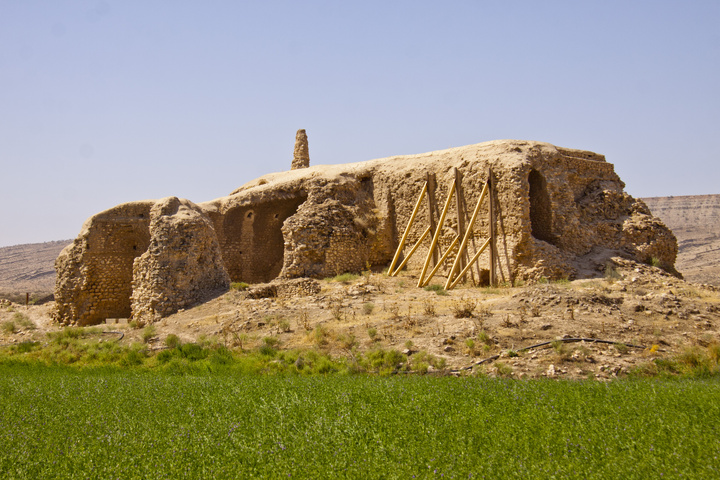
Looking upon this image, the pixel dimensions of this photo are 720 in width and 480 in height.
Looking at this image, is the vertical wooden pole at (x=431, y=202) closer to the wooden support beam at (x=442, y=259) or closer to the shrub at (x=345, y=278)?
the wooden support beam at (x=442, y=259)

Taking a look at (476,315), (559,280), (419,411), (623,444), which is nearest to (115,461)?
(419,411)

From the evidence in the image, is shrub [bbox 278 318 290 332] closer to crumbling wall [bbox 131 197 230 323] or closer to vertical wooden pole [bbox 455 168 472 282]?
crumbling wall [bbox 131 197 230 323]

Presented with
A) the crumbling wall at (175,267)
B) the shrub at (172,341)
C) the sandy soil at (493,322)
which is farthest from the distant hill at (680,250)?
the shrub at (172,341)

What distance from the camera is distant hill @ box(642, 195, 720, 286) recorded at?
37.8m

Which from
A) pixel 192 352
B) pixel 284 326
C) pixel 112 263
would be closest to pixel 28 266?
pixel 112 263

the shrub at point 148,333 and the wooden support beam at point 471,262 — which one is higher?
the wooden support beam at point 471,262

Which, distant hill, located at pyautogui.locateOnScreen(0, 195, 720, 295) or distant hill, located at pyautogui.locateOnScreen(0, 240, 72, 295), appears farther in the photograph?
distant hill, located at pyautogui.locateOnScreen(0, 240, 72, 295)

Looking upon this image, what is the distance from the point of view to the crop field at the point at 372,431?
15.3 ft

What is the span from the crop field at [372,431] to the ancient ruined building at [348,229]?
8345 millimetres

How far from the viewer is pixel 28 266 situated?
64.4 m

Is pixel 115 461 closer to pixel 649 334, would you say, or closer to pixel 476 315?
pixel 476 315

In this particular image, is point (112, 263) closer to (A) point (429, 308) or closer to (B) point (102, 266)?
(B) point (102, 266)

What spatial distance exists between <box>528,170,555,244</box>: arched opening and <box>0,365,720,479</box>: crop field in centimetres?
939

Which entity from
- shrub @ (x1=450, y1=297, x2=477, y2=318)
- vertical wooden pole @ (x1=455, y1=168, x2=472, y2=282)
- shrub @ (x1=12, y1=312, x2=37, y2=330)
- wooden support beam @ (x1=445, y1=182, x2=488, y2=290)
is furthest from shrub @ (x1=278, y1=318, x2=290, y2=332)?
shrub @ (x1=12, y1=312, x2=37, y2=330)
